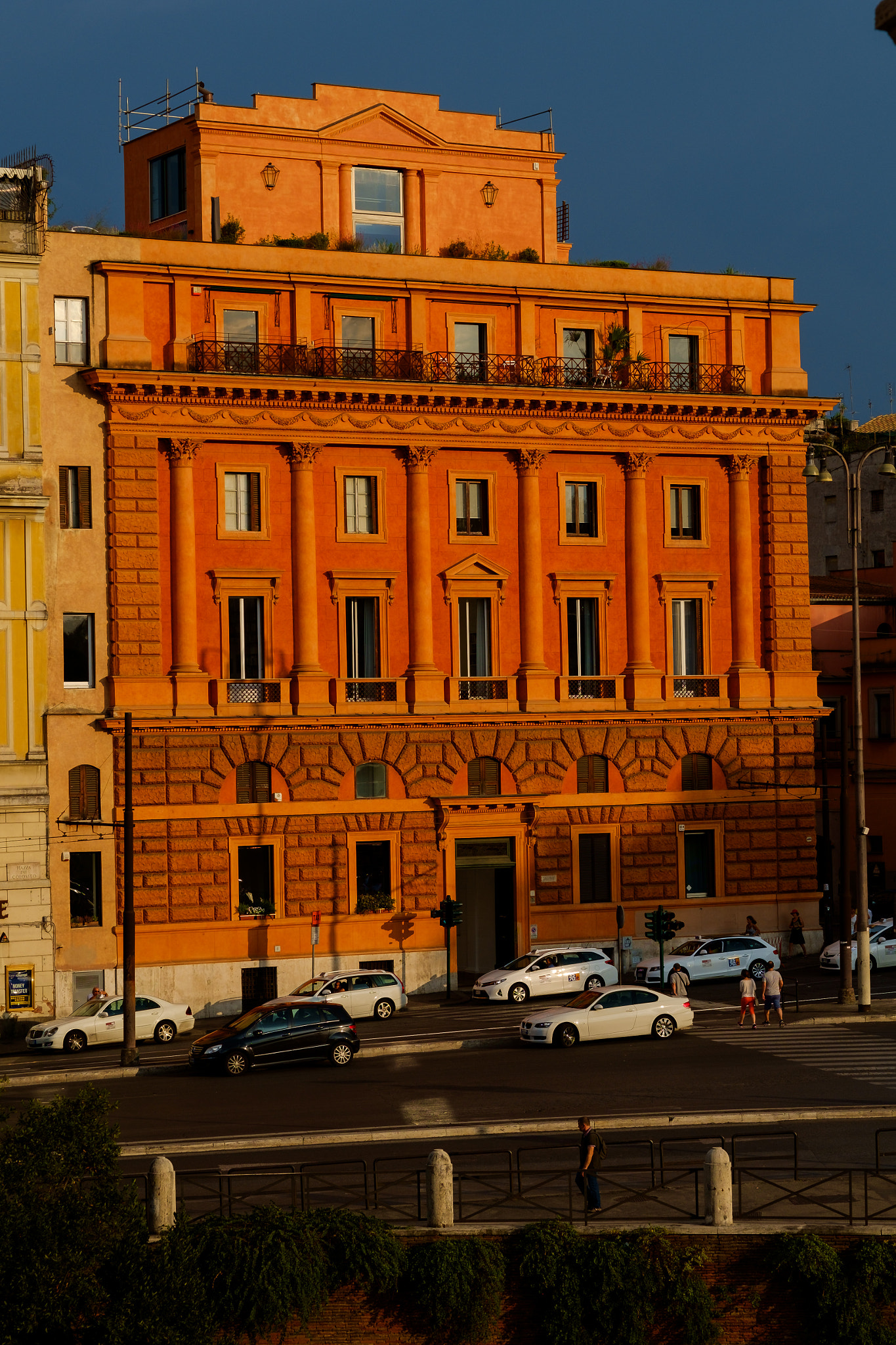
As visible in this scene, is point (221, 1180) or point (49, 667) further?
point (49, 667)

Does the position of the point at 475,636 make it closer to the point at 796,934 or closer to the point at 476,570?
the point at 476,570

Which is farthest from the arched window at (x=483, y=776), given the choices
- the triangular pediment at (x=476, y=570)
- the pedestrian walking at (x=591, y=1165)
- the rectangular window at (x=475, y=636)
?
the pedestrian walking at (x=591, y=1165)

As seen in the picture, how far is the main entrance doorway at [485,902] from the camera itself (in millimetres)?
57250

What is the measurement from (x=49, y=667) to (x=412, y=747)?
11.0 meters

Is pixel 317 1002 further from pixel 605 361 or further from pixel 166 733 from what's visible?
pixel 605 361

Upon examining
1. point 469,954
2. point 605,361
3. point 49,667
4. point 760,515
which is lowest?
point 469,954

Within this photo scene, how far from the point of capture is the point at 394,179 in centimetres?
6128

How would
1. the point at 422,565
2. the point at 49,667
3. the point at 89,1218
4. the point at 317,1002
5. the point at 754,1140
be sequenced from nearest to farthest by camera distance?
1. the point at 89,1218
2. the point at 754,1140
3. the point at 317,1002
4. the point at 49,667
5. the point at 422,565

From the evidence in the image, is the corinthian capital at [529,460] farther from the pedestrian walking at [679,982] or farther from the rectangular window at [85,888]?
Answer: the pedestrian walking at [679,982]

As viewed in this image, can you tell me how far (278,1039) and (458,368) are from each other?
24600mm

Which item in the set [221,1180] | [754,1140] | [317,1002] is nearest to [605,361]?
[317,1002]

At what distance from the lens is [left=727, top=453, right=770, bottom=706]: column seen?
5969 cm

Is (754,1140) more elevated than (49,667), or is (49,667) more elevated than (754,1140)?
(49,667)

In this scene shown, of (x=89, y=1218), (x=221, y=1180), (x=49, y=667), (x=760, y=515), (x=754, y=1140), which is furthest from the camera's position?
(x=760, y=515)
